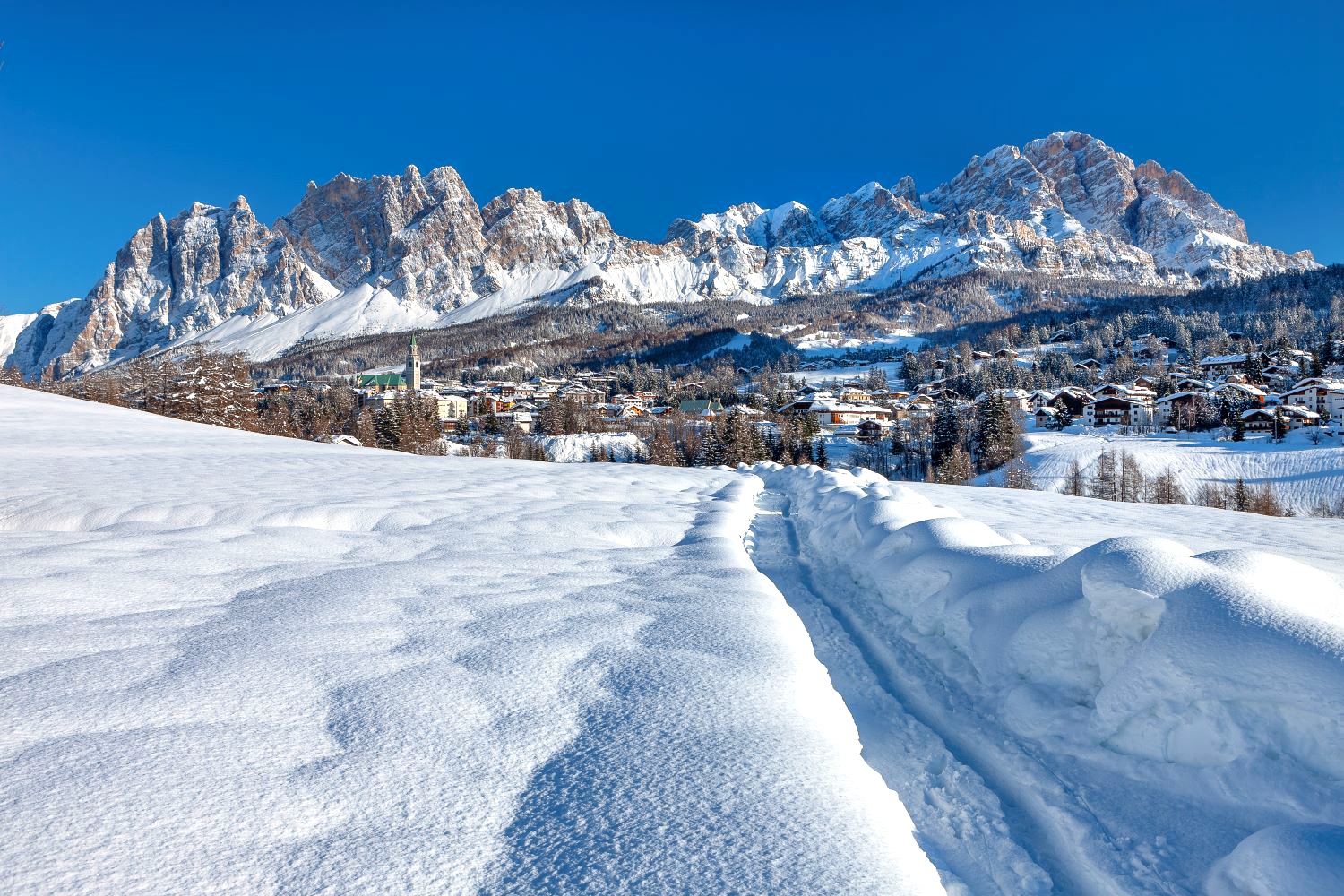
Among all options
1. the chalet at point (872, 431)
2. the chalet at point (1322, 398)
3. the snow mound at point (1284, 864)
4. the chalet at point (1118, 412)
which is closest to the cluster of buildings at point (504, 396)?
the chalet at point (872, 431)

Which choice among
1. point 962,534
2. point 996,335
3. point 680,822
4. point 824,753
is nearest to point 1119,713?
point 824,753

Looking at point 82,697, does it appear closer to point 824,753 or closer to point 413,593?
point 413,593

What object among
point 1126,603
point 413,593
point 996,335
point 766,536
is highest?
point 996,335

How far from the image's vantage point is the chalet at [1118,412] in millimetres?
77875

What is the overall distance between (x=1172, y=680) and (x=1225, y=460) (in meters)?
62.1

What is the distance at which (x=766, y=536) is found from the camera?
8531 mm

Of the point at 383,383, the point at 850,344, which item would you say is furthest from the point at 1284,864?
the point at 850,344

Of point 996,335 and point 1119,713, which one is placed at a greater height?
point 996,335

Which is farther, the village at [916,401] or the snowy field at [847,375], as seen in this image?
the snowy field at [847,375]

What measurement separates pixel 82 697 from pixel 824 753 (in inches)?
125

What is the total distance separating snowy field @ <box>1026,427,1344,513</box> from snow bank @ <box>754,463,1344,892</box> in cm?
4957

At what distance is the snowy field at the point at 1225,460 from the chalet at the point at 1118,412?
17.1m

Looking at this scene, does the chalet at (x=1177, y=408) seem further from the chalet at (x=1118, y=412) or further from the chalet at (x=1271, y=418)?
the chalet at (x=1271, y=418)

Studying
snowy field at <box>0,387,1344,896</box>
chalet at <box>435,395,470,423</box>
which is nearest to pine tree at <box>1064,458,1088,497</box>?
snowy field at <box>0,387,1344,896</box>
